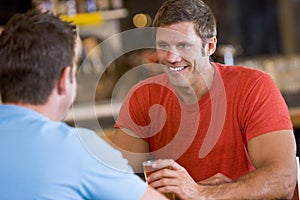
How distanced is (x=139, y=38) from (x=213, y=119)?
403 centimetres

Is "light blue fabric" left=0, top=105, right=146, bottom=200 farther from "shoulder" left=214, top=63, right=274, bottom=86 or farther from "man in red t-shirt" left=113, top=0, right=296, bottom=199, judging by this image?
"shoulder" left=214, top=63, right=274, bottom=86

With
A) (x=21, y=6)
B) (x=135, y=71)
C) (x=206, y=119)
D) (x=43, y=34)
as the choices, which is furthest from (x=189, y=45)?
(x=21, y=6)

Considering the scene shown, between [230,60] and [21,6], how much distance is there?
1929mm

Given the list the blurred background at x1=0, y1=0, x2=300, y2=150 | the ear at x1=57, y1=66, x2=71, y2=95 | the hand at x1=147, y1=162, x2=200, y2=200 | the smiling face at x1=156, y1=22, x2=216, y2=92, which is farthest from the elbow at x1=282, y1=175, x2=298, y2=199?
the blurred background at x1=0, y1=0, x2=300, y2=150

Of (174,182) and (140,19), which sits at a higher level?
(174,182)

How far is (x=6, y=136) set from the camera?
57.3 inches

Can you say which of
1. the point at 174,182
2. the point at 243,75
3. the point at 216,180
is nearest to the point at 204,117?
the point at 243,75

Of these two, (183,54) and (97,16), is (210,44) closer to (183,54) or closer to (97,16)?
(183,54)

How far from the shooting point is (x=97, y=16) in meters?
5.99

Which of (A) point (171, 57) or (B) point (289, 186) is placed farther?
(A) point (171, 57)

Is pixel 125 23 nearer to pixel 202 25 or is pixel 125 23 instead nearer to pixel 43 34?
pixel 202 25

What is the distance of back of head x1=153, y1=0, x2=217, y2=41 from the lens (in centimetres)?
210

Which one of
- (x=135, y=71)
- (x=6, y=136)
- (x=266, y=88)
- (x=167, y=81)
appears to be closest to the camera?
(x=6, y=136)

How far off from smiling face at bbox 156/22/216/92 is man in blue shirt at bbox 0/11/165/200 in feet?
1.96
